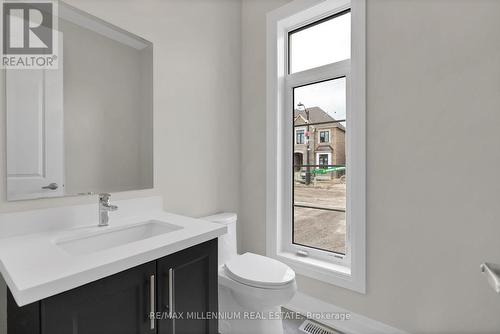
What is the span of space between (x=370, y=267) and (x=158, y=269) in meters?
1.24

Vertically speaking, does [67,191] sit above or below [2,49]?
below

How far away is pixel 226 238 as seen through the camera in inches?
67.9

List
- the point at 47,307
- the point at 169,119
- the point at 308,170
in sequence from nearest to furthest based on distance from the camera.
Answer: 1. the point at 47,307
2. the point at 169,119
3. the point at 308,170

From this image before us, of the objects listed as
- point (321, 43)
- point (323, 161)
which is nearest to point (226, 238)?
point (323, 161)

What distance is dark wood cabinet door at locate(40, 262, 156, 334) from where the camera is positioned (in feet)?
2.34

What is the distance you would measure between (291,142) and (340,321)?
1.27 metres

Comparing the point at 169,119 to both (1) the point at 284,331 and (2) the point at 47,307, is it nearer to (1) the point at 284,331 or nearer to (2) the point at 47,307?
(2) the point at 47,307

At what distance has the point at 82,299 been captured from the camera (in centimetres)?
76

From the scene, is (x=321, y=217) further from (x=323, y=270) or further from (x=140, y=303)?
(x=140, y=303)

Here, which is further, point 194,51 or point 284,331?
point 194,51

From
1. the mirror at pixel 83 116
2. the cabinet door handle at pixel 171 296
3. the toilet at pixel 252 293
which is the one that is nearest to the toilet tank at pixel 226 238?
the toilet at pixel 252 293

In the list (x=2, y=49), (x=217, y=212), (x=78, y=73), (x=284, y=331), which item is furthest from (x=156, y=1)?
(x=284, y=331)

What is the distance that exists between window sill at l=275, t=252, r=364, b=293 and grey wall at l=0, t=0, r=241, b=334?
617 mm

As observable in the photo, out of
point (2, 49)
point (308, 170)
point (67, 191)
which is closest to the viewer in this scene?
point (2, 49)
